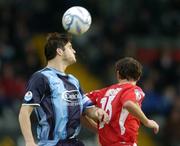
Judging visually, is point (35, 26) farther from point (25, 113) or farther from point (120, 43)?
point (25, 113)

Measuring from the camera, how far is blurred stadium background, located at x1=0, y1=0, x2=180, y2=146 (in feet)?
55.4

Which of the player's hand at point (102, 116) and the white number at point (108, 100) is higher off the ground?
the white number at point (108, 100)

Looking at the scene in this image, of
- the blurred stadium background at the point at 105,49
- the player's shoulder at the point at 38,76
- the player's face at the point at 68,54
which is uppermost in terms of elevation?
the player's face at the point at 68,54

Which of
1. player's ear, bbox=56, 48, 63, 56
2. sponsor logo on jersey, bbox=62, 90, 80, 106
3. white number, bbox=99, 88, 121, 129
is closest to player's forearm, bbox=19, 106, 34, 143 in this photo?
sponsor logo on jersey, bbox=62, 90, 80, 106

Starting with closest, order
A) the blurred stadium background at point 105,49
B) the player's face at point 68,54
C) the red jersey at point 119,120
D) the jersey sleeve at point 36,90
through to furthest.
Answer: the jersey sleeve at point 36,90, the red jersey at point 119,120, the player's face at point 68,54, the blurred stadium background at point 105,49

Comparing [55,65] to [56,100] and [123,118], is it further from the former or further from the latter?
[123,118]

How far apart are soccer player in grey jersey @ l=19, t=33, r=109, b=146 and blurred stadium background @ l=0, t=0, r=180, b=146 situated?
637 centimetres

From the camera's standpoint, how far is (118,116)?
360 inches

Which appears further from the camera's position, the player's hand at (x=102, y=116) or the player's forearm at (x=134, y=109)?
the player's hand at (x=102, y=116)

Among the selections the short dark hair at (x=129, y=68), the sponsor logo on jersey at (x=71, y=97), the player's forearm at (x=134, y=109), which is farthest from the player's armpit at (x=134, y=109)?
the sponsor logo on jersey at (x=71, y=97)

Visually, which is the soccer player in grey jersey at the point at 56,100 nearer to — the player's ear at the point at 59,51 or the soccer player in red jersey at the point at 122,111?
the player's ear at the point at 59,51

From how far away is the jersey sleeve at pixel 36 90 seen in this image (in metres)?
8.81

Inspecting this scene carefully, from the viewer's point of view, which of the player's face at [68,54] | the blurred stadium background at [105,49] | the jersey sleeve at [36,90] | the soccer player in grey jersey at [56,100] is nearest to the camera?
the jersey sleeve at [36,90]

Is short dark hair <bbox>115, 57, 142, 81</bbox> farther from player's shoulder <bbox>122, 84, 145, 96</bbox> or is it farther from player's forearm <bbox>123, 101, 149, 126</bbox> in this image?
player's forearm <bbox>123, 101, 149, 126</bbox>
